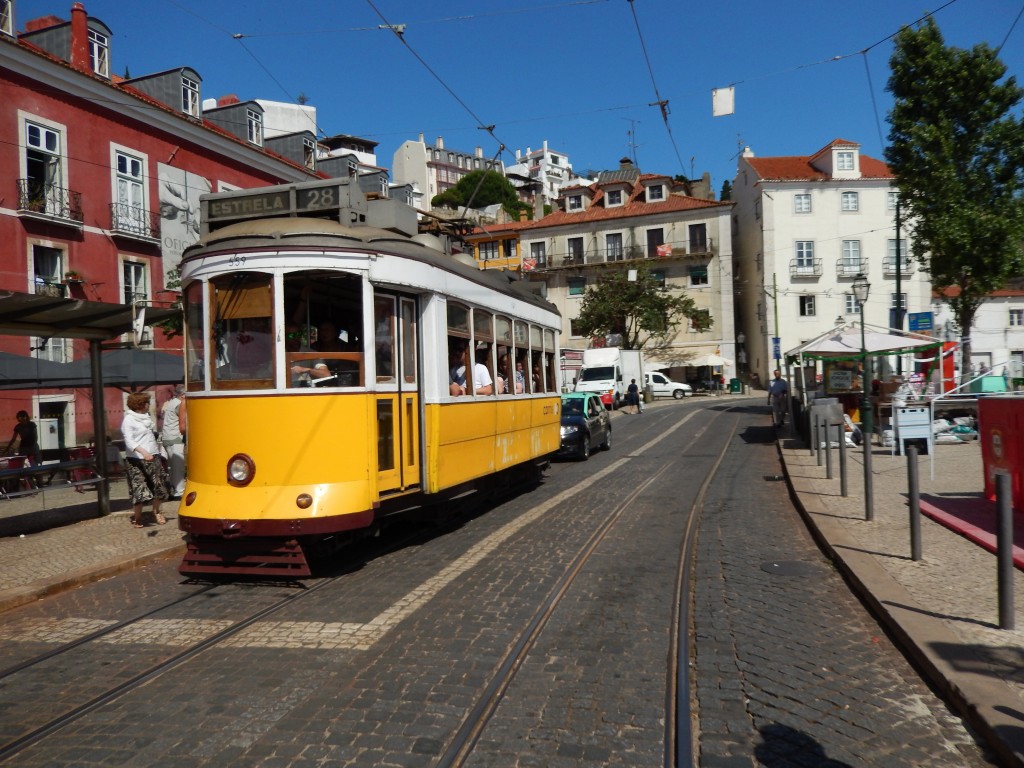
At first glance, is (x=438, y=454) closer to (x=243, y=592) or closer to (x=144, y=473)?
(x=243, y=592)

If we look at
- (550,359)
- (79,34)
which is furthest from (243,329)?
(79,34)

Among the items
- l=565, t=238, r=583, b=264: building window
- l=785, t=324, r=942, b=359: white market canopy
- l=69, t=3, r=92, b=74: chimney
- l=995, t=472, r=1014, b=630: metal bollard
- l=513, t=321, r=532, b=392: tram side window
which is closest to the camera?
l=995, t=472, r=1014, b=630: metal bollard

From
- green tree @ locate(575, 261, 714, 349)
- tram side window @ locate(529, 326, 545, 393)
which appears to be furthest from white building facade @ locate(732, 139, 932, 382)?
tram side window @ locate(529, 326, 545, 393)

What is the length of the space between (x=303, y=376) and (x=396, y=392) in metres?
1.03

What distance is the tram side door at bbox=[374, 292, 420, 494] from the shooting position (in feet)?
25.2

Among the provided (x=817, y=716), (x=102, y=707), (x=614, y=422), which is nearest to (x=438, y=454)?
(x=102, y=707)

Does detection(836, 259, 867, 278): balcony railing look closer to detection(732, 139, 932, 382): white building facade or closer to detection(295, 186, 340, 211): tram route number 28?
detection(732, 139, 932, 382): white building facade

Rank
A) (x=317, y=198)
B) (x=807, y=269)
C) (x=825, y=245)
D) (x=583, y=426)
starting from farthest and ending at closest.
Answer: (x=825, y=245), (x=807, y=269), (x=583, y=426), (x=317, y=198)

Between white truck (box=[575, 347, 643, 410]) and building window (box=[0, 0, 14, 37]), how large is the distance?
1018 inches

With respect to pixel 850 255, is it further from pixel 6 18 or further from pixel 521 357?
pixel 6 18

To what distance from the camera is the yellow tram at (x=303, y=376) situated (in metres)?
7.09

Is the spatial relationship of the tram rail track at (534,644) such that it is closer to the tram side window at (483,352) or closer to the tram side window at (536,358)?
the tram side window at (483,352)

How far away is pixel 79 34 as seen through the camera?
21.8 meters

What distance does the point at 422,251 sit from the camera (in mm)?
8328
